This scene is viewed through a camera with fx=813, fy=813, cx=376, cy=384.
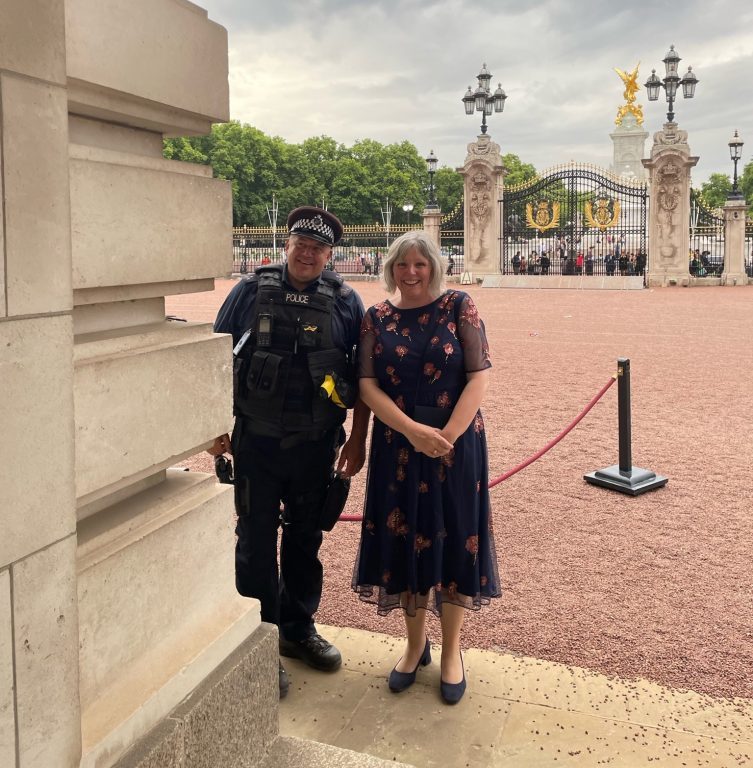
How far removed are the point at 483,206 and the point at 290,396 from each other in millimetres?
31672

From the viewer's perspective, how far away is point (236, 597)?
261 centimetres

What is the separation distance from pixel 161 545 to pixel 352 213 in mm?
74001

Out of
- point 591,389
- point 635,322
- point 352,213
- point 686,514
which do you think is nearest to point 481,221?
point 635,322

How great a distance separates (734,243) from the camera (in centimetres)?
3072

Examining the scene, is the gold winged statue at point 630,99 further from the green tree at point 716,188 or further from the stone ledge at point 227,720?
the stone ledge at point 227,720

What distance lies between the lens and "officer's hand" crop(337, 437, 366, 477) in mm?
3529

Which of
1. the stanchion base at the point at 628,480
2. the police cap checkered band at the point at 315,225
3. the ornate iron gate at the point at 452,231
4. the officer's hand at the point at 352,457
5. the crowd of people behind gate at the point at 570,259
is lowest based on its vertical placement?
the stanchion base at the point at 628,480

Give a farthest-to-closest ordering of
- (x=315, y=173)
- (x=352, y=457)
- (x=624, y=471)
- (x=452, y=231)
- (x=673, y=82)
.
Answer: (x=315, y=173) → (x=452, y=231) → (x=673, y=82) → (x=624, y=471) → (x=352, y=457)

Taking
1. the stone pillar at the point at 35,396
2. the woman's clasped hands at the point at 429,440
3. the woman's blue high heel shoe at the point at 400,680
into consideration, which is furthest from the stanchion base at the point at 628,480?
the stone pillar at the point at 35,396

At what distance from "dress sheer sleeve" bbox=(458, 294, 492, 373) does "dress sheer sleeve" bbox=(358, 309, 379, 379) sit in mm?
358

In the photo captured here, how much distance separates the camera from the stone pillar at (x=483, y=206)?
3359cm

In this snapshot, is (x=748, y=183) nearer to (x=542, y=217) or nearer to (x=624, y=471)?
(x=542, y=217)

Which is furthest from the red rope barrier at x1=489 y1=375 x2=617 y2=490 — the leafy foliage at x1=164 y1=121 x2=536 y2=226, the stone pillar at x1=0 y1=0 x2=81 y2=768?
the leafy foliage at x1=164 y1=121 x2=536 y2=226

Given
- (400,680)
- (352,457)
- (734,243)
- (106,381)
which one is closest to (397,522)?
(352,457)
